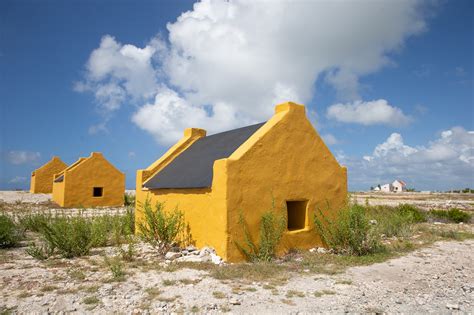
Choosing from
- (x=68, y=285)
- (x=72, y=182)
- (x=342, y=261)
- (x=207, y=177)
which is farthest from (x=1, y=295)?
(x=72, y=182)

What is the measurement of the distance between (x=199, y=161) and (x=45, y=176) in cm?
3054

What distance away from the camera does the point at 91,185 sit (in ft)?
83.8

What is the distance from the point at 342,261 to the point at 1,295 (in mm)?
7142

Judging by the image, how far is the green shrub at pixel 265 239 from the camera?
8109 mm

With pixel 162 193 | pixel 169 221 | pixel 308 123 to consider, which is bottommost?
pixel 169 221

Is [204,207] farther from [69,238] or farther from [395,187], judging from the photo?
[395,187]

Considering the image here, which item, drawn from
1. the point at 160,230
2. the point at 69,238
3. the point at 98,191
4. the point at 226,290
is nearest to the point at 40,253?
the point at 69,238

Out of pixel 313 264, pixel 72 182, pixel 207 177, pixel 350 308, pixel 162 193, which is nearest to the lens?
pixel 350 308

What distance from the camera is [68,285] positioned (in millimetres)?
6320

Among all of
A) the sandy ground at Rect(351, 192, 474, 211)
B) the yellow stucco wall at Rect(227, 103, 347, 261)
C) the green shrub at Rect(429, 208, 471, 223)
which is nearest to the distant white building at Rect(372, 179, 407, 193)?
the sandy ground at Rect(351, 192, 474, 211)

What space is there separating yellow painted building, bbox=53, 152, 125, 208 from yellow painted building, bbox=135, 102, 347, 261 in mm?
15542

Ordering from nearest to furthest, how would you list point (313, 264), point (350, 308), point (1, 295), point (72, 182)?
point (350, 308) → point (1, 295) → point (313, 264) → point (72, 182)

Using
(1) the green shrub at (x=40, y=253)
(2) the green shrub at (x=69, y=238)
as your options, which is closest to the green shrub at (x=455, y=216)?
(2) the green shrub at (x=69, y=238)

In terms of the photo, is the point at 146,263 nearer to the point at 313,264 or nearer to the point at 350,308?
the point at 313,264
